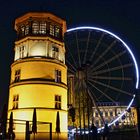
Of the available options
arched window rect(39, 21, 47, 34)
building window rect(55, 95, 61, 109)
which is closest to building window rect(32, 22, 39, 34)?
arched window rect(39, 21, 47, 34)

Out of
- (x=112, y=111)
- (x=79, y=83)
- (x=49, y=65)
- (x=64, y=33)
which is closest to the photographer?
(x=49, y=65)

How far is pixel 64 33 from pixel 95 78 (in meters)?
7.43

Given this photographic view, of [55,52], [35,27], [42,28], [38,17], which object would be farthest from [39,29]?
[55,52]

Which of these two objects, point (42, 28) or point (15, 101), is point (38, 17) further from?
point (15, 101)

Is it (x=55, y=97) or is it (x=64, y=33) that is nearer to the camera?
(x=55, y=97)

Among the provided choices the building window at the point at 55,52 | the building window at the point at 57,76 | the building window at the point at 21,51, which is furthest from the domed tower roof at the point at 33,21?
the building window at the point at 57,76

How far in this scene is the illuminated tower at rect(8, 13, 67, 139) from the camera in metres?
28.4

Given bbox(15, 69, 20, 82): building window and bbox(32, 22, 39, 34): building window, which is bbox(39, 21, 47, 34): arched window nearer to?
bbox(32, 22, 39, 34): building window

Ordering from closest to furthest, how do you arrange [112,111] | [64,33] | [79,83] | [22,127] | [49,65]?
[22,127], [49,65], [79,83], [64,33], [112,111]

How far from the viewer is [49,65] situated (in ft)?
99.1

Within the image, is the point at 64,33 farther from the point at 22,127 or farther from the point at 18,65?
the point at 22,127

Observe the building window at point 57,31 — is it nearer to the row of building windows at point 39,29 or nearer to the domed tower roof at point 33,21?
the row of building windows at point 39,29

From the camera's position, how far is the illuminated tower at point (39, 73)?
28.4 m

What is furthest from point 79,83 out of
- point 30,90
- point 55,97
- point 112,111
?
point 112,111
